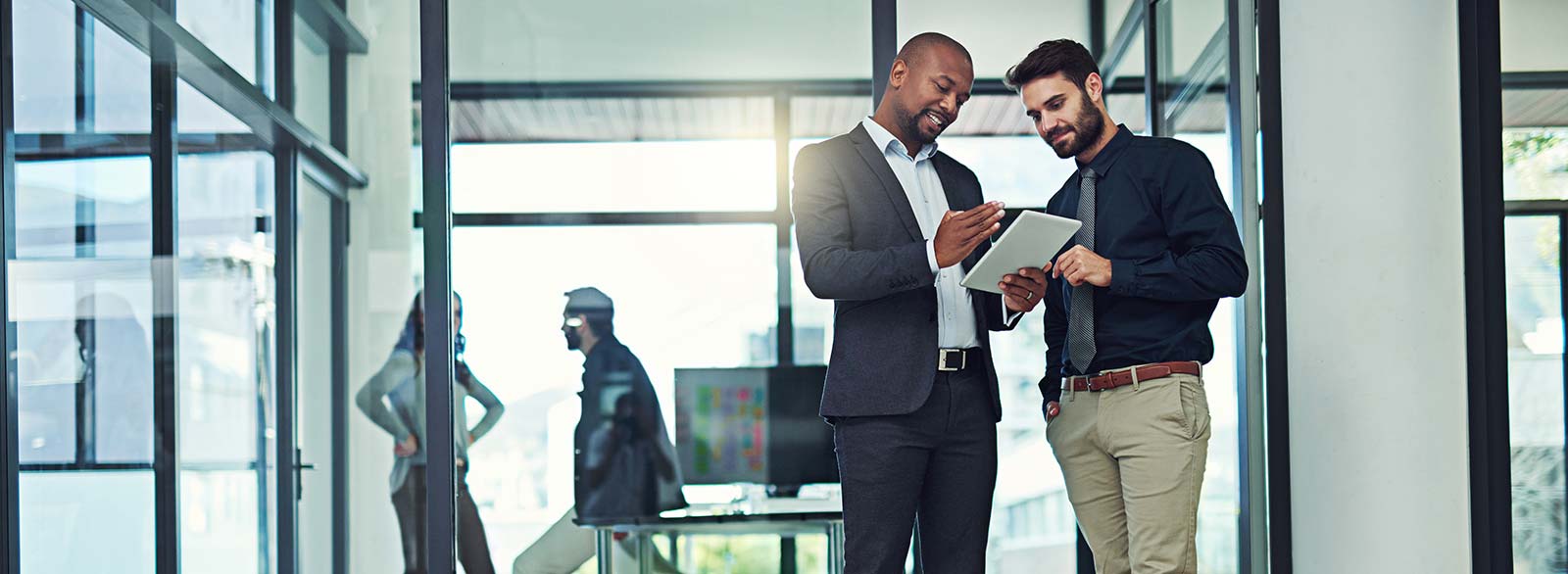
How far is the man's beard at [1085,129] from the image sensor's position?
2520 mm

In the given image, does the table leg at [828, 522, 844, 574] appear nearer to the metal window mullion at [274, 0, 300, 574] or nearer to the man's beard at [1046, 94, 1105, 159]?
the man's beard at [1046, 94, 1105, 159]

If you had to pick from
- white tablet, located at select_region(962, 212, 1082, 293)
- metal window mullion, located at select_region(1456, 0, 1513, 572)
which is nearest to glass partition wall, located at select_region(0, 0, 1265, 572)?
metal window mullion, located at select_region(1456, 0, 1513, 572)

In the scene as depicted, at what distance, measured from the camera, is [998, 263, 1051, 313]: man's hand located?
7.63ft

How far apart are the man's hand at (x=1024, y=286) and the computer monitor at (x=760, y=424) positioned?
36.3 inches

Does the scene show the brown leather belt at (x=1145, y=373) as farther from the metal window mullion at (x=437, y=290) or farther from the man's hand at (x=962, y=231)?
the metal window mullion at (x=437, y=290)

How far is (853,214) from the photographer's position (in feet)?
8.13

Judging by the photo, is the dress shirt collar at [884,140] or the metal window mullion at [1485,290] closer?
the dress shirt collar at [884,140]

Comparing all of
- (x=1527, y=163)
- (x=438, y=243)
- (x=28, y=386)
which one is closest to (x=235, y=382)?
(x=28, y=386)

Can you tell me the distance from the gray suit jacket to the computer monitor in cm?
69

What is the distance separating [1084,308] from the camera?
2.47m

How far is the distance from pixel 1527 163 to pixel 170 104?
137 inches

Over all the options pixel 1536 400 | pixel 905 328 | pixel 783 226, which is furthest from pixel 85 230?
pixel 1536 400

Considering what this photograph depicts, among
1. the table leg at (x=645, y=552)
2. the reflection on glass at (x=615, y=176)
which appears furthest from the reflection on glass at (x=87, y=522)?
the table leg at (x=645, y=552)

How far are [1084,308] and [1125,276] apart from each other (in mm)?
152
